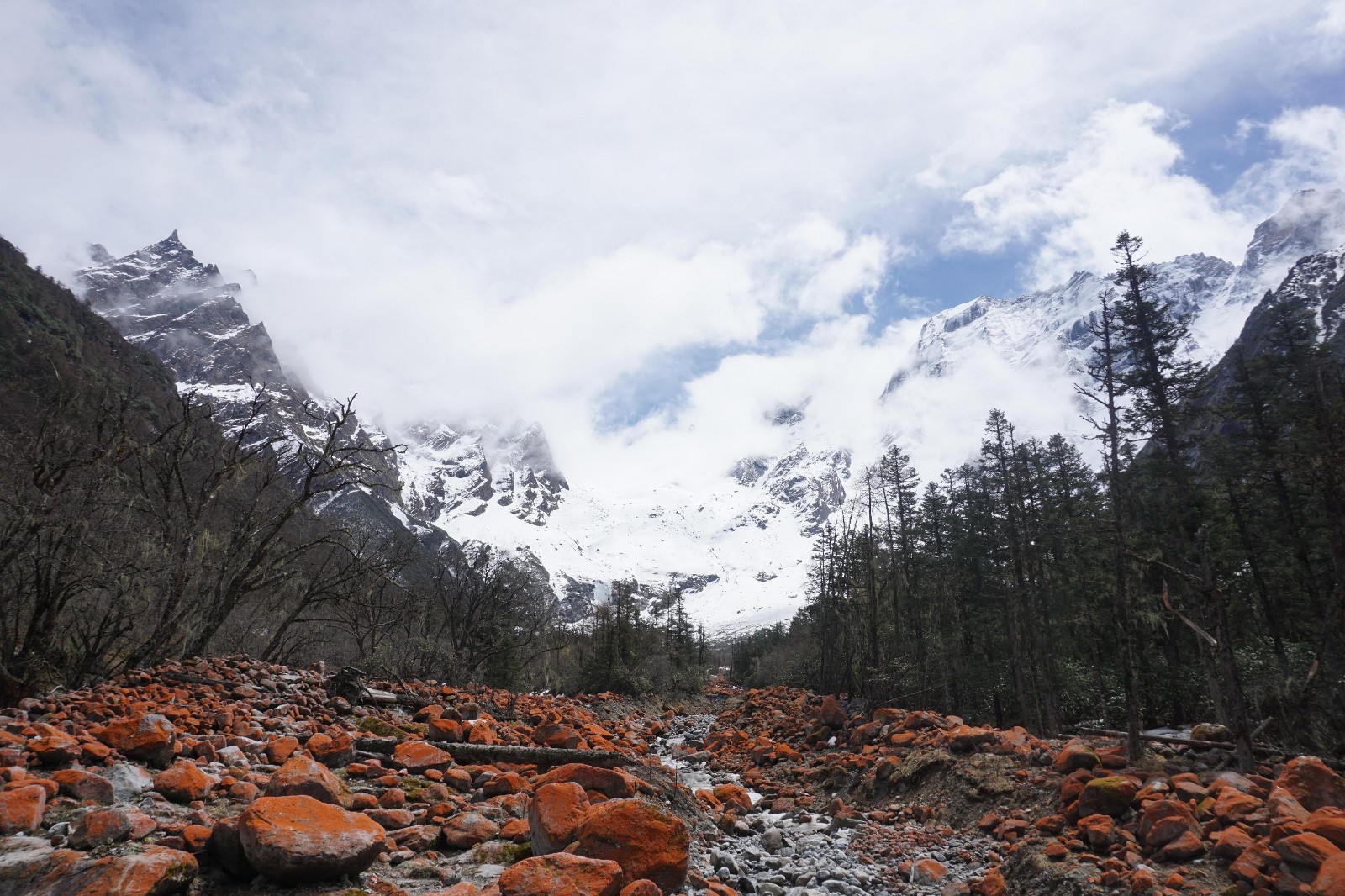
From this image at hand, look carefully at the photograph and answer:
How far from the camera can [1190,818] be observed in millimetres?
6340

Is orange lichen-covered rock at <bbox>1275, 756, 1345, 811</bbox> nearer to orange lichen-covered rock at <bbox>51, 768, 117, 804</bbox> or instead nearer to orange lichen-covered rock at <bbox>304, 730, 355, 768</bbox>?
orange lichen-covered rock at <bbox>304, 730, 355, 768</bbox>

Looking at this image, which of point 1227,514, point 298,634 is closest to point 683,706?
point 298,634

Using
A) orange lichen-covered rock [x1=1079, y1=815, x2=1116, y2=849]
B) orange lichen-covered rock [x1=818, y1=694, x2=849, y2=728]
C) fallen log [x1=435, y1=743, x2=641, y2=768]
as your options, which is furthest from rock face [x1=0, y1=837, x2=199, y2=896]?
orange lichen-covered rock [x1=818, y1=694, x2=849, y2=728]

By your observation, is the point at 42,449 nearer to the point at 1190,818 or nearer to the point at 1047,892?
the point at 1047,892

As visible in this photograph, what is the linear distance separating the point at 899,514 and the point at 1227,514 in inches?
523

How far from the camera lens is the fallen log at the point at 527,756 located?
7.74m

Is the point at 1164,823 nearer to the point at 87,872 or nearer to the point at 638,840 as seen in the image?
the point at 638,840

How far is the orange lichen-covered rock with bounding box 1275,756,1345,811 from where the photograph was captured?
20.6ft

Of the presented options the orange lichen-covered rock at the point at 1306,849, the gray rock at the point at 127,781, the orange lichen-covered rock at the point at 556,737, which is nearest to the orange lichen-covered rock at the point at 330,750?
the gray rock at the point at 127,781

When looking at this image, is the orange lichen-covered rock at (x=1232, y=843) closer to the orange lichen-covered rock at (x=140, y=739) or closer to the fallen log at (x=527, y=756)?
the fallen log at (x=527, y=756)

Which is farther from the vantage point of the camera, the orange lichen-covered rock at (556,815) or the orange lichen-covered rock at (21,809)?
the orange lichen-covered rock at (556,815)

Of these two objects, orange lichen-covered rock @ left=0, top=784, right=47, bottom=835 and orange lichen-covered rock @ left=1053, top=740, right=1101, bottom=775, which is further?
orange lichen-covered rock @ left=1053, top=740, right=1101, bottom=775

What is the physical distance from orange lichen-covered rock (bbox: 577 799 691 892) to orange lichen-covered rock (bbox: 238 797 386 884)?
1.47 metres

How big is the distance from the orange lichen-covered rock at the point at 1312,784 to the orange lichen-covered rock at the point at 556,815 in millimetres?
7225
